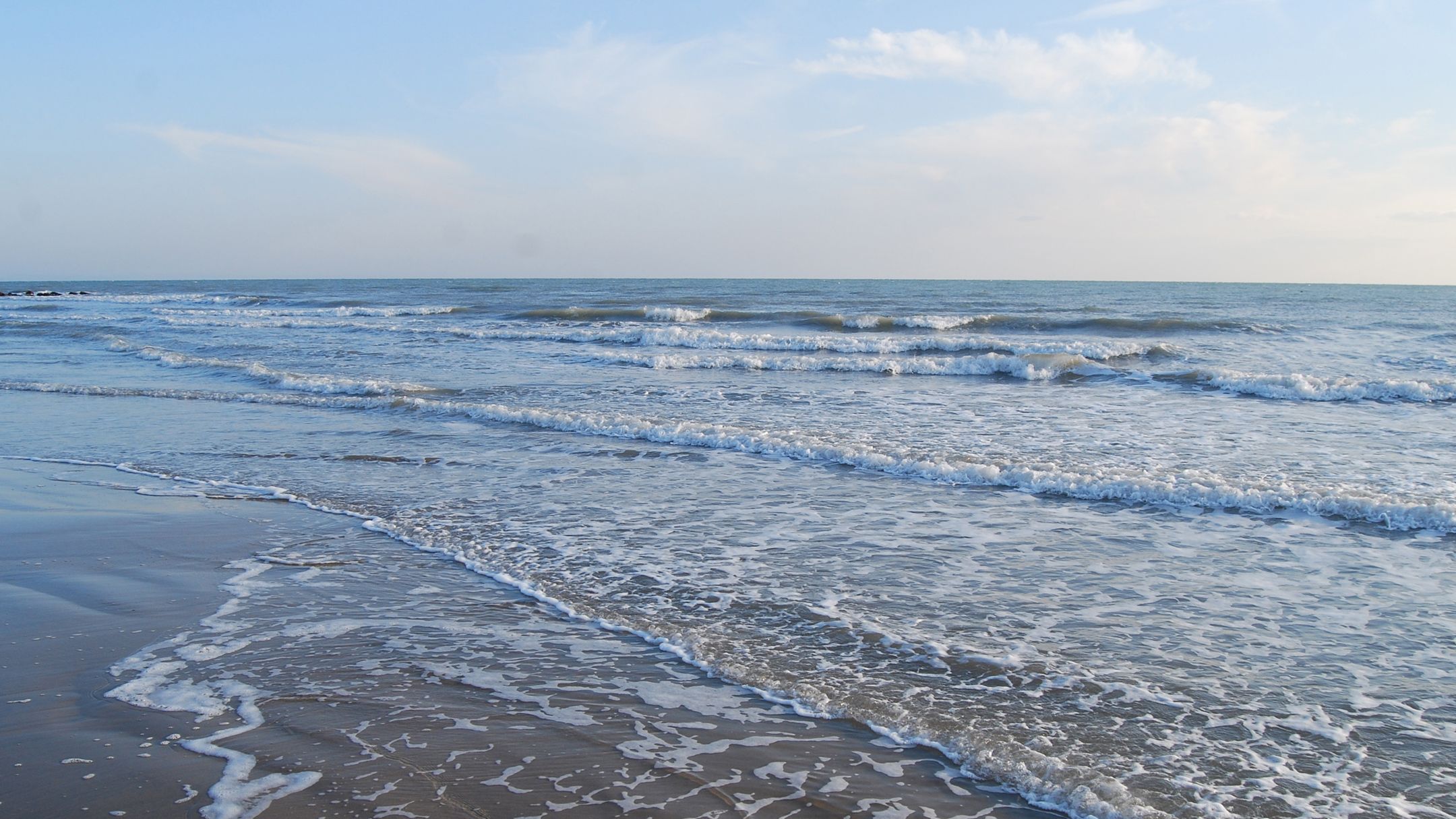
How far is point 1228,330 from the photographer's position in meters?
30.1

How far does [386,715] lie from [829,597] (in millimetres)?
2711

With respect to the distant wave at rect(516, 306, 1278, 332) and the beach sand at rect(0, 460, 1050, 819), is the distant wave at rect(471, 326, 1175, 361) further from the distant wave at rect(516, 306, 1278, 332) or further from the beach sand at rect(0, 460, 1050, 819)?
the beach sand at rect(0, 460, 1050, 819)

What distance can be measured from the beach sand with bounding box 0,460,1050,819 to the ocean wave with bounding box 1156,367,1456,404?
14354mm

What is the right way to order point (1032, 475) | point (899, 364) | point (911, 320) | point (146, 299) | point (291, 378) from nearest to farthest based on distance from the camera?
1. point (1032, 475)
2. point (291, 378)
3. point (899, 364)
4. point (911, 320)
5. point (146, 299)

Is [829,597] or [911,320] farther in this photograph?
[911,320]

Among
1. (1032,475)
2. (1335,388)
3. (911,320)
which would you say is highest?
(911,320)

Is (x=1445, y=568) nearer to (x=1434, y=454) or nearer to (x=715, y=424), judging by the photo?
(x=1434, y=454)

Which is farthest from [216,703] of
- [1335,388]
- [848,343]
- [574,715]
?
[848,343]

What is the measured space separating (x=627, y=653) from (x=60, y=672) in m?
2.76

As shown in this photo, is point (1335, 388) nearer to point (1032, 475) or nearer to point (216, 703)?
point (1032, 475)

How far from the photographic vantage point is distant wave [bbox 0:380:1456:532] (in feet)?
24.1

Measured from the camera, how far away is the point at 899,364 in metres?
20.7

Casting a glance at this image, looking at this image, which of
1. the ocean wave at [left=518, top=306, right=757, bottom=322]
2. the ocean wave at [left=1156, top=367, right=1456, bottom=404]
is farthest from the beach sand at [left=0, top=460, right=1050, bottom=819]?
the ocean wave at [left=518, top=306, right=757, bottom=322]

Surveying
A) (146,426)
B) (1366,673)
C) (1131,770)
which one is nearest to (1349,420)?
→ (1366,673)
